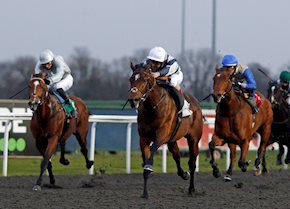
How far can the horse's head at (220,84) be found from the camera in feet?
38.3

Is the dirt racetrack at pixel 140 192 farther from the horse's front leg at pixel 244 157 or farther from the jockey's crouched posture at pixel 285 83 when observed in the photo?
the jockey's crouched posture at pixel 285 83

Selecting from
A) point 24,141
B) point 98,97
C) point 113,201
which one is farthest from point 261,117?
point 98,97

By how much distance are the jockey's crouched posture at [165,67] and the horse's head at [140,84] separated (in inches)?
8.8

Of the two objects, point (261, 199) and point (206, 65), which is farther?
point (206, 65)

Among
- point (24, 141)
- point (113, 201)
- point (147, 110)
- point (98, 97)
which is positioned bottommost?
point (98, 97)

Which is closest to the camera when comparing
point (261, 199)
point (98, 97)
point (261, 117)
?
point (261, 199)

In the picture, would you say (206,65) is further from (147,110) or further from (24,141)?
(147,110)

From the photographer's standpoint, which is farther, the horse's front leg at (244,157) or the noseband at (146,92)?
the horse's front leg at (244,157)

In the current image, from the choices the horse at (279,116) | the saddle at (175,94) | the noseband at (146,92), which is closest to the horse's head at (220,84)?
the saddle at (175,94)

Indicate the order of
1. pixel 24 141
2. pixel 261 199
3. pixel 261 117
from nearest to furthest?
pixel 261 199 → pixel 261 117 → pixel 24 141

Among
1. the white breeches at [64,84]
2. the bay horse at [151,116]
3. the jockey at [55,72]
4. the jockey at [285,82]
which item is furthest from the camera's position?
the jockey at [285,82]

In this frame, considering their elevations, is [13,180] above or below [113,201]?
below

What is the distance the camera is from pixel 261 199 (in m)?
10.1

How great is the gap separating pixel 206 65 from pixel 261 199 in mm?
52091
